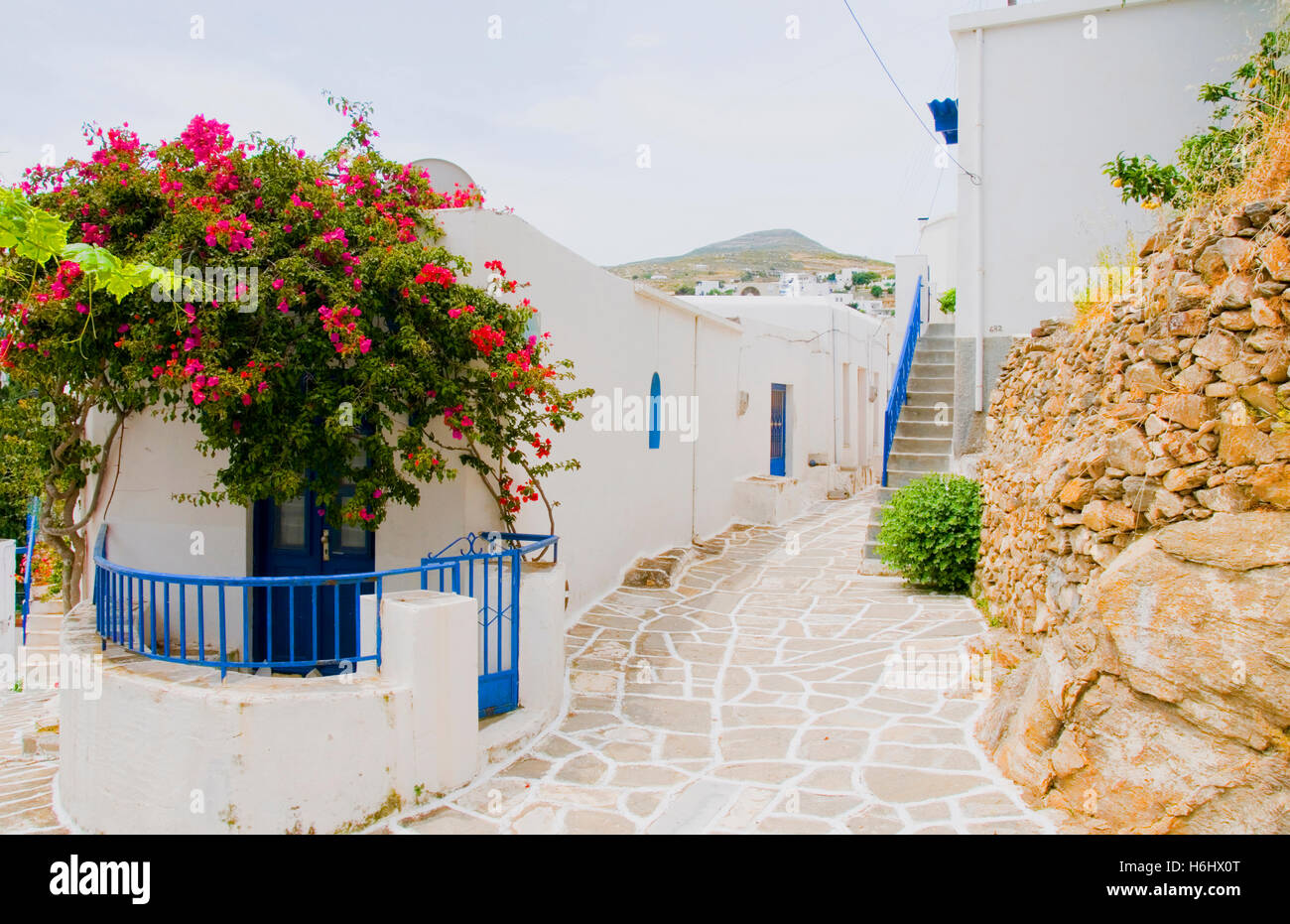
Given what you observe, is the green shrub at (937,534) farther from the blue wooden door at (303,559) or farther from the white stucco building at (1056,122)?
A: the blue wooden door at (303,559)

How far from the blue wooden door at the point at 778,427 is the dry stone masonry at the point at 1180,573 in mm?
10851

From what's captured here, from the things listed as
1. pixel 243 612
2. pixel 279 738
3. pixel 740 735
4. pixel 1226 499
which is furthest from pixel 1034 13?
pixel 279 738

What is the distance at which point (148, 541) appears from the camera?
7.03m

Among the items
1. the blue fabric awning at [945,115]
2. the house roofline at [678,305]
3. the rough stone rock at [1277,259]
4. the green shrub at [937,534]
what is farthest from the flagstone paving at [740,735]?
the blue fabric awning at [945,115]

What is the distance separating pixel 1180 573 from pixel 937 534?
4674 millimetres

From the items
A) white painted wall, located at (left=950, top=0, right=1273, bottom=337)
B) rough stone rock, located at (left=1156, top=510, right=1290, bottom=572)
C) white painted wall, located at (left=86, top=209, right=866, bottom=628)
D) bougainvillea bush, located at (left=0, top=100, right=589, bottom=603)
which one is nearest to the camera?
rough stone rock, located at (left=1156, top=510, right=1290, bottom=572)

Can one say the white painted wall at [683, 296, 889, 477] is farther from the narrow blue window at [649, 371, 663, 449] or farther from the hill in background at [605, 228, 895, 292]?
the hill in background at [605, 228, 895, 292]

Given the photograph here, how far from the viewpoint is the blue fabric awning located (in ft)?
39.4

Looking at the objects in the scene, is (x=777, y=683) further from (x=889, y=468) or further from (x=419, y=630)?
(x=889, y=468)

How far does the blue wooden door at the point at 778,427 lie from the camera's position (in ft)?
53.4

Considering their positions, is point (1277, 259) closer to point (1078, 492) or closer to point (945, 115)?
point (1078, 492)

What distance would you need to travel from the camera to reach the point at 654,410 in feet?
34.4

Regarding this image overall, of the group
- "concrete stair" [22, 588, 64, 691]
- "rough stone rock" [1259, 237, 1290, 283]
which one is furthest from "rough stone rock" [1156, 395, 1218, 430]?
"concrete stair" [22, 588, 64, 691]

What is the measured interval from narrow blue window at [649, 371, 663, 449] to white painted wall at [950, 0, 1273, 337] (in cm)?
379
